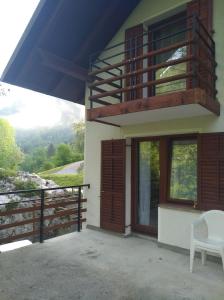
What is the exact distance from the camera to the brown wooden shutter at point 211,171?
165 inches

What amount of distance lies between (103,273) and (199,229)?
4.99ft

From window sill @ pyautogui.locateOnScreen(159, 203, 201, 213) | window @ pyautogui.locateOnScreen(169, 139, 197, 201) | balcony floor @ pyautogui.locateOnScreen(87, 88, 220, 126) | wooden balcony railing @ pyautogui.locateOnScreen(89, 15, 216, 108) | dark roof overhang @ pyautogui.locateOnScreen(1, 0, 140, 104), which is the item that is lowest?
window sill @ pyautogui.locateOnScreen(159, 203, 201, 213)

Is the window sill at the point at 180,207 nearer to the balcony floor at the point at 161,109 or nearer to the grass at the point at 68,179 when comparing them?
the balcony floor at the point at 161,109

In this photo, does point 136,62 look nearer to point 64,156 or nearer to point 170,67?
point 170,67

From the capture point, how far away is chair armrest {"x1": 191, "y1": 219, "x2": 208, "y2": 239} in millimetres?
3701

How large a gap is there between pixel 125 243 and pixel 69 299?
6.83ft

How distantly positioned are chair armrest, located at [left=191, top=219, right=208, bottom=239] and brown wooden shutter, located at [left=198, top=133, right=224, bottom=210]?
390mm

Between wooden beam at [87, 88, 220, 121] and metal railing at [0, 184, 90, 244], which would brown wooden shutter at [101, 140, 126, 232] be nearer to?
metal railing at [0, 184, 90, 244]

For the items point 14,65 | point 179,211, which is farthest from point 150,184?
point 14,65

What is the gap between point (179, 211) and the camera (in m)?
4.46

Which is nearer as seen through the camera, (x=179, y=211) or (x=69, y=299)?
(x=69, y=299)

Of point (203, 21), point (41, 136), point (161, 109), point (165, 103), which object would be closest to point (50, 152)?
point (41, 136)

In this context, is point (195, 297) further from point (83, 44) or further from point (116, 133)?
point (83, 44)

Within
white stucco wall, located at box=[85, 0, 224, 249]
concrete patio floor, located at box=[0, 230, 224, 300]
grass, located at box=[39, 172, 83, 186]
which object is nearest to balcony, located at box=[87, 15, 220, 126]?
white stucco wall, located at box=[85, 0, 224, 249]
